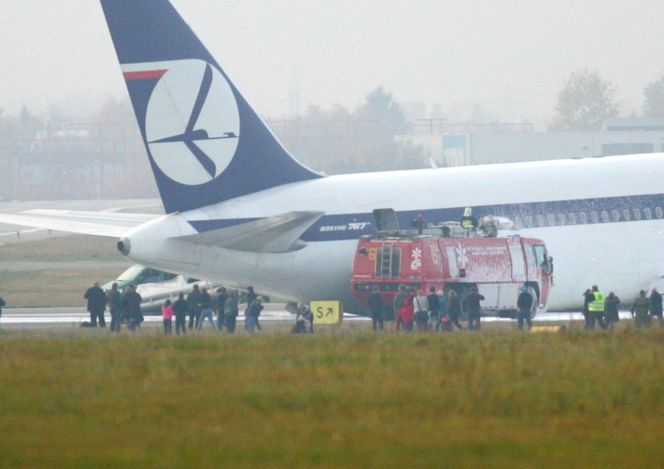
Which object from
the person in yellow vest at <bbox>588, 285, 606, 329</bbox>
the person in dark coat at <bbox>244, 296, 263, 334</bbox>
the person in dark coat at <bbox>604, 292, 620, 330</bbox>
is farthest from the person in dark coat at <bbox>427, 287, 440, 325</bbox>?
the person in dark coat at <bbox>244, 296, 263, 334</bbox>

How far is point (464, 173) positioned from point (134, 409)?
22.1 meters

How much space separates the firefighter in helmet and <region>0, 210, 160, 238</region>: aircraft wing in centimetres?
1018

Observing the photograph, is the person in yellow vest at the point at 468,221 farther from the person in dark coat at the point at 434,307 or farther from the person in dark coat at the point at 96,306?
the person in dark coat at the point at 96,306

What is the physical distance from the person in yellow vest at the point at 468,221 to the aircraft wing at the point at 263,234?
3992 millimetres

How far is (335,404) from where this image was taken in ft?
54.5

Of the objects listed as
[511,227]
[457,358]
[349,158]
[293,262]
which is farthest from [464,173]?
[349,158]

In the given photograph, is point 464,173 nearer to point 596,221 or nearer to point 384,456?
point 596,221

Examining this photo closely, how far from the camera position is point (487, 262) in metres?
35.5

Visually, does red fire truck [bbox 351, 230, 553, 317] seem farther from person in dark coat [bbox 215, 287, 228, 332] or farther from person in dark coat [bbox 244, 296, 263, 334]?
person in dark coat [bbox 215, 287, 228, 332]

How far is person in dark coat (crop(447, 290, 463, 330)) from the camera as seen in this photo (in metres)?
33.9

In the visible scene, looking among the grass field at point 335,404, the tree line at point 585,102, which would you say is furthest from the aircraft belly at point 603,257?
the tree line at point 585,102

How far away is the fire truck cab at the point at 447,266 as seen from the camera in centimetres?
3506

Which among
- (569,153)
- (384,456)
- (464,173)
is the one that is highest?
(569,153)

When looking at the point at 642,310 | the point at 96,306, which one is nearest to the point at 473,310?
the point at 642,310
